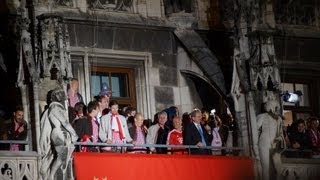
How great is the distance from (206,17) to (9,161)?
8500mm

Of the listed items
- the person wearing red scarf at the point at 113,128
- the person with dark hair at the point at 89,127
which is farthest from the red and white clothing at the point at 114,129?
the person with dark hair at the point at 89,127

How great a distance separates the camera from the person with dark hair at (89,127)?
26.7 meters

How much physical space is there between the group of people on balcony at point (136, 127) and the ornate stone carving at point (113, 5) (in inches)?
89.2

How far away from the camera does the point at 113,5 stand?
30750mm

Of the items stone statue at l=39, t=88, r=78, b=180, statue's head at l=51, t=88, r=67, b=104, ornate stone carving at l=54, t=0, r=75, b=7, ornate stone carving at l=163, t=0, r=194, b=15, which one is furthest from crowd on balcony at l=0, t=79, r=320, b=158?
ornate stone carving at l=163, t=0, r=194, b=15

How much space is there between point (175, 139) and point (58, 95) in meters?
3.22

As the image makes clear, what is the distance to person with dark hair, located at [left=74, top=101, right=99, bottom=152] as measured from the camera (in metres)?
26.7

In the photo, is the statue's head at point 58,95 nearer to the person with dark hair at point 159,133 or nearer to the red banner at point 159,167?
the red banner at point 159,167

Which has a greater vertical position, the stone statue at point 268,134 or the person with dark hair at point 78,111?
the person with dark hair at point 78,111

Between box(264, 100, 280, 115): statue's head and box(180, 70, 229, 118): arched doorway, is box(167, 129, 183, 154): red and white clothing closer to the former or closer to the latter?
box(264, 100, 280, 115): statue's head

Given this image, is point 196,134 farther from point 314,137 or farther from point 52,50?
point 52,50

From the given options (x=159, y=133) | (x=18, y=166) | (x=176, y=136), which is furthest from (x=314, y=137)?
(x=18, y=166)

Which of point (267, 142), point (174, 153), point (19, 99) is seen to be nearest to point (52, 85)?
point (19, 99)

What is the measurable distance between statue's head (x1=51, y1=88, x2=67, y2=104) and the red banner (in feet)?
3.72
